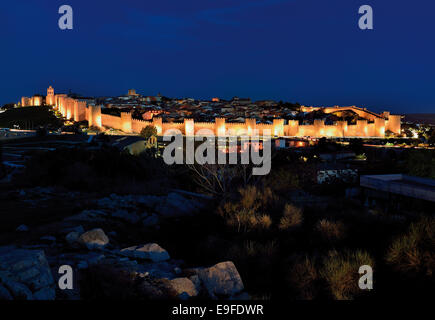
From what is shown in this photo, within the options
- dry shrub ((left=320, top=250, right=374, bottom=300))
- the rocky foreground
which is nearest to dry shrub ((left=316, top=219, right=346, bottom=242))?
dry shrub ((left=320, top=250, right=374, bottom=300))

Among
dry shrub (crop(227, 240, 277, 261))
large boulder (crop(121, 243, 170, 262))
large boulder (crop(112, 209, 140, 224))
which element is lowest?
dry shrub (crop(227, 240, 277, 261))

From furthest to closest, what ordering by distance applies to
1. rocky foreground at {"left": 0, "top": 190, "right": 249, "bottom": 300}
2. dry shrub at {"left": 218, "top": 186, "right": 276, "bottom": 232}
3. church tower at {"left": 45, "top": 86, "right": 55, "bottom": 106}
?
church tower at {"left": 45, "top": 86, "right": 55, "bottom": 106}
dry shrub at {"left": 218, "top": 186, "right": 276, "bottom": 232}
rocky foreground at {"left": 0, "top": 190, "right": 249, "bottom": 300}

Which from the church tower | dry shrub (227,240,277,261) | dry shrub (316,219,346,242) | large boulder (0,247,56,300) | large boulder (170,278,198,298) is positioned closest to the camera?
large boulder (0,247,56,300)

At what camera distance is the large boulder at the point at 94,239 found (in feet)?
15.8

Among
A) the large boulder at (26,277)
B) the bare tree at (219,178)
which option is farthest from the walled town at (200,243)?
the bare tree at (219,178)

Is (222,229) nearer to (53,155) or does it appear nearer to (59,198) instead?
(59,198)

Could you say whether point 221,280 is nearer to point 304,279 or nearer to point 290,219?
point 304,279

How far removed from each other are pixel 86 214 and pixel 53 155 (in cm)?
797

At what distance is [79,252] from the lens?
15.2 ft

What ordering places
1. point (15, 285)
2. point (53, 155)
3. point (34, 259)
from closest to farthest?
1. point (15, 285)
2. point (34, 259)
3. point (53, 155)

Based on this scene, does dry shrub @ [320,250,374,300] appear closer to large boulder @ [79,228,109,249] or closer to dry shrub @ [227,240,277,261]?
dry shrub @ [227,240,277,261]

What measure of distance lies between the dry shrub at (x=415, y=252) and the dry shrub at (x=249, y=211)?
89.7 inches

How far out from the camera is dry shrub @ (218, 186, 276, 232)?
6598 millimetres
